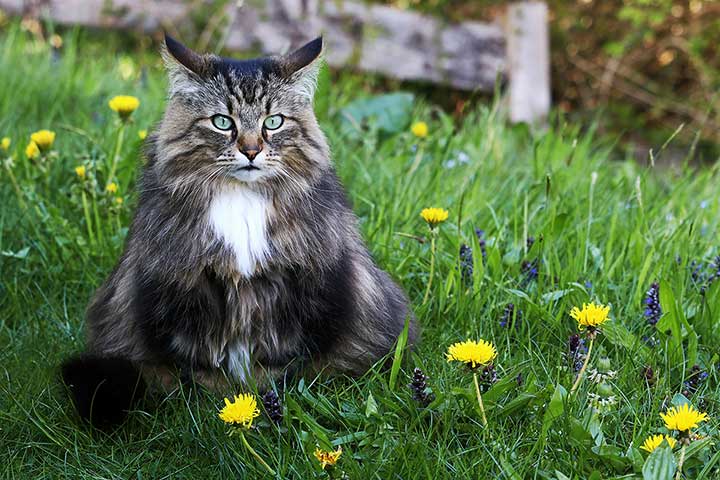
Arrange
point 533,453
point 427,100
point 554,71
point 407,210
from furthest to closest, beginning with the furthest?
point 554,71, point 427,100, point 407,210, point 533,453

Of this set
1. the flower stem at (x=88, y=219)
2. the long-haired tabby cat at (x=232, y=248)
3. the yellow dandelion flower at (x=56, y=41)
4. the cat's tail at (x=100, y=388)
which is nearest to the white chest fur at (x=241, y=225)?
the long-haired tabby cat at (x=232, y=248)

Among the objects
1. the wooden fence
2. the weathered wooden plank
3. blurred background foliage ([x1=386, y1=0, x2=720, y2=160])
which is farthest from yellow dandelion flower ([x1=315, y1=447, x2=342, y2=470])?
blurred background foliage ([x1=386, y1=0, x2=720, y2=160])

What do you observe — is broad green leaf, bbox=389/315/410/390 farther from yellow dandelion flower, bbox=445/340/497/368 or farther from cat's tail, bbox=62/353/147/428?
cat's tail, bbox=62/353/147/428

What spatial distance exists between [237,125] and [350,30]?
340 cm

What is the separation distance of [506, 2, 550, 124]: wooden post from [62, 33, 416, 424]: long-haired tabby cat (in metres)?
3.50

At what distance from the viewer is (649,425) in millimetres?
2186

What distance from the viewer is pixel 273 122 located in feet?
7.61

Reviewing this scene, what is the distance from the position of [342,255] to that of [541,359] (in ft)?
2.12

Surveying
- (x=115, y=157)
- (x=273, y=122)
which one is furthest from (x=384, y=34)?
(x=273, y=122)

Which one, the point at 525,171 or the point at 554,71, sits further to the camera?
the point at 554,71

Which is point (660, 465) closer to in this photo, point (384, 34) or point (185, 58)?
point (185, 58)

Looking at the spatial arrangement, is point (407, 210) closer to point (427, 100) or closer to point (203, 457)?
point (203, 457)

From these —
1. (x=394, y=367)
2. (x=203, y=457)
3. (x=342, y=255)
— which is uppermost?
(x=342, y=255)

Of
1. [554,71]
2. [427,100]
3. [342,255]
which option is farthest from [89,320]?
[554,71]
